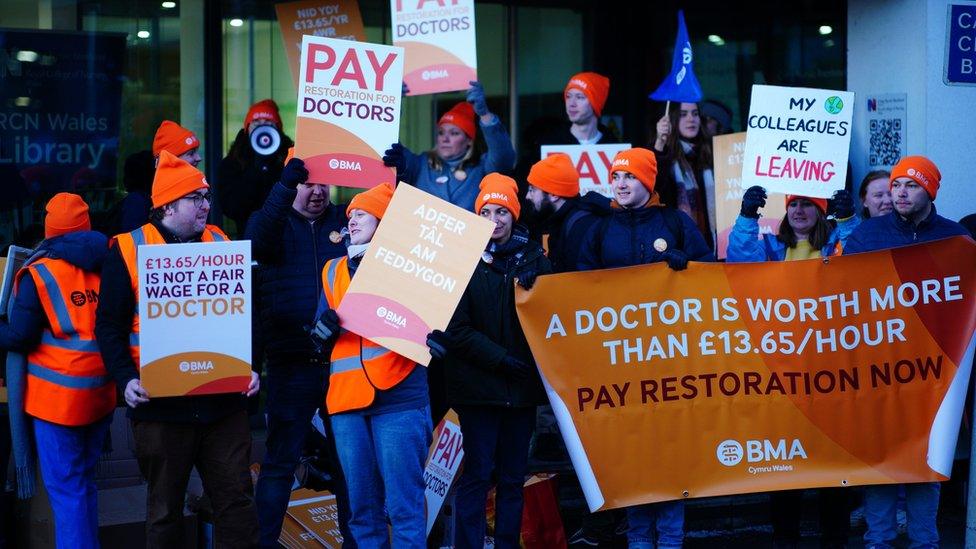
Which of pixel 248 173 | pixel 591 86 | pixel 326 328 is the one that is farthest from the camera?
pixel 591 86

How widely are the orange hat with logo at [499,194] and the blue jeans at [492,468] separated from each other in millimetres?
979

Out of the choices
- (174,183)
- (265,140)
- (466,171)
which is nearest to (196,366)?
(174,183)

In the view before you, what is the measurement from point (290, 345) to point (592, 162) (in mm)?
2675

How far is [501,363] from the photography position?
6.86 meters

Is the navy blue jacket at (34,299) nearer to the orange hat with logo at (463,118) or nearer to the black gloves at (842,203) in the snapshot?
the orange hat with logo at (463,118)

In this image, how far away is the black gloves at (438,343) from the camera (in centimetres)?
643

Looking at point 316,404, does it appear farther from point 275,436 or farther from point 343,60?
point 343,60

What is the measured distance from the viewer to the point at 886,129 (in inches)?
388

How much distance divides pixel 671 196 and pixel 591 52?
282cm

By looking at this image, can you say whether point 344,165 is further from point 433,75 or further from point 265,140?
point 265,140

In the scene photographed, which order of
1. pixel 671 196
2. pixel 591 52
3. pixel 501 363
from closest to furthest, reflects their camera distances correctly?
pixel 501 363 → pixel 671 196 → pixel 591 52

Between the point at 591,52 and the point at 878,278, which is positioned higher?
the point at 591,52

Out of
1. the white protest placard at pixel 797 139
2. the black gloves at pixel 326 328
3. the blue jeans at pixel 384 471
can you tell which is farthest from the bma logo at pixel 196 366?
the white protest placard at pixel 797 139

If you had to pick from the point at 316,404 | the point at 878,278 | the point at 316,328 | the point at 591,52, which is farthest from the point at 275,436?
the point at 591,52
